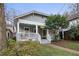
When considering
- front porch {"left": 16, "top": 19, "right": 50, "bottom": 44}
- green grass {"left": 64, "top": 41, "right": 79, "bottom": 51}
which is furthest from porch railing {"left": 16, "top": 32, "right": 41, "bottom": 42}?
green grass {"left": 64, "top": 41, "right": 79, "bottom": 51}

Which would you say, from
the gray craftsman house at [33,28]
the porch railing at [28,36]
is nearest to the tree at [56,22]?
the gray craftsman house at [33,28]

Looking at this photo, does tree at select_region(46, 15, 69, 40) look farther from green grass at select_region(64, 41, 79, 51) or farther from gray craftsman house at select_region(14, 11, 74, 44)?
green grass at select_region(64, 41, 79, 51)

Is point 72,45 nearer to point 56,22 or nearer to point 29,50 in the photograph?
point 56,22

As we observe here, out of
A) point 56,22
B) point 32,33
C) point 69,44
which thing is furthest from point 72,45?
point 32,33

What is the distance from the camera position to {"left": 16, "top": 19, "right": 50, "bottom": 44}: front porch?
3186 mm

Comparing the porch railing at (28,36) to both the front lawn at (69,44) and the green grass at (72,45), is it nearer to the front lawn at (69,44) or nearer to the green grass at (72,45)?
the front lawn at (69,44)

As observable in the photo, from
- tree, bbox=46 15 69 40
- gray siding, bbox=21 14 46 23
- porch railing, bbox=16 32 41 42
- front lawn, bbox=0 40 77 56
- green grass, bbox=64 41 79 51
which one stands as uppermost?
gray siding, bbox=21 14 46 23

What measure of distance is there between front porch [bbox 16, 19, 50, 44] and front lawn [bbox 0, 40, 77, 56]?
0.07m

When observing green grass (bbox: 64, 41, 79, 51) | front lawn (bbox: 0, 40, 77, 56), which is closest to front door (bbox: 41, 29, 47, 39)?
front lawn (bbox: 0, 40, 77, 56)

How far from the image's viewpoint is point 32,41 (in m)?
3.21

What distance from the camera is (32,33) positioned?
3193 mm

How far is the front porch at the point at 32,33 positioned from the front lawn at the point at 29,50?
7 centimetres

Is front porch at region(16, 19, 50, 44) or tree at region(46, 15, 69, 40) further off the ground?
tree at region(46, 15, 69, 40)

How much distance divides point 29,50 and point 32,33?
0.67 feet
